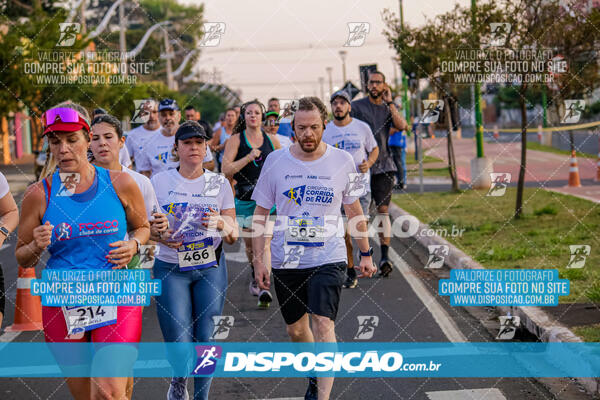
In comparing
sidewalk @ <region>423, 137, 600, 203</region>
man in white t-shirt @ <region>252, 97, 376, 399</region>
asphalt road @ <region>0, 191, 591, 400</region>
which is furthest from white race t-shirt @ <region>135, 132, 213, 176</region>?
sidewalk @ <region>423, 137, 600, 203</region>

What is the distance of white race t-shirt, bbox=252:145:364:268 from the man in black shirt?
15.7 ft

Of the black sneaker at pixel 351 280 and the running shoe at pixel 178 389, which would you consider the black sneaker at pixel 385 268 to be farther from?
the running shoe at pixel 178 389

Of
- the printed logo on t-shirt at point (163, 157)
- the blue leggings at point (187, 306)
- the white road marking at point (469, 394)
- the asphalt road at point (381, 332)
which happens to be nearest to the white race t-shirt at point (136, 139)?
the printed logo on t-shirt at point (163, 157)

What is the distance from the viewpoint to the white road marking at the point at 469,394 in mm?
5867

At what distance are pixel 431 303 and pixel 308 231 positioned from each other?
3.62 m

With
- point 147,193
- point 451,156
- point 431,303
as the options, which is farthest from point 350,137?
point 451,156

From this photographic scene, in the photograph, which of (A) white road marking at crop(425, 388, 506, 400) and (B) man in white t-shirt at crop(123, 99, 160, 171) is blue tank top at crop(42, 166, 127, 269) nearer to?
(A) white road marking at crop(425, 388, 506, 400)

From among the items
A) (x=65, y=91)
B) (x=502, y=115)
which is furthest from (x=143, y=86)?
(x=502, y=115)

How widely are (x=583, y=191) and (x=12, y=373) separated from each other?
49.8 ft

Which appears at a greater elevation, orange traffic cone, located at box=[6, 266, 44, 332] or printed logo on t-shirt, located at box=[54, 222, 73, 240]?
printed logo on t-shirt, located at box=[54, 222, 73, 240]

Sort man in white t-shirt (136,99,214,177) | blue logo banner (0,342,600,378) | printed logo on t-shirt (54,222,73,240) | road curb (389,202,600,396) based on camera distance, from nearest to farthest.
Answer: printed logo on t-shirt (54,222,73,240) < blue logo banner (0,342,600,378) < road curb (389,202,600,396) < man in white t-shirt (136,99,214,177)

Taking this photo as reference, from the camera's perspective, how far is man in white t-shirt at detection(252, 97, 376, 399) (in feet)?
18.9

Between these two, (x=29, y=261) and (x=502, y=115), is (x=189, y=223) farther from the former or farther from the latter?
(x=502, y=115)

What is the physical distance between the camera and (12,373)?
22.3 ft
